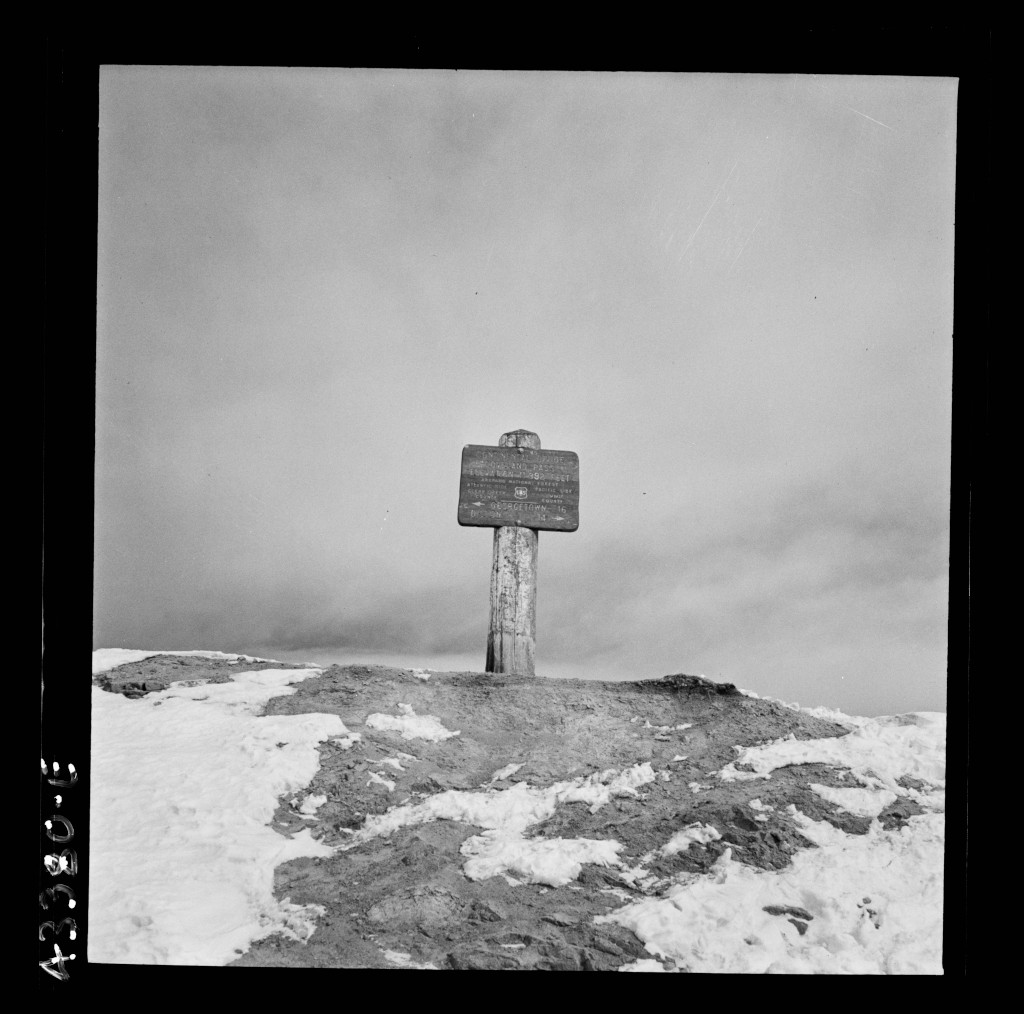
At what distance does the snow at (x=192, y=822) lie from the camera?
3764mm

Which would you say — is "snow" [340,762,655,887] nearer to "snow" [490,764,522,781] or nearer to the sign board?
"snow" [490,764,522,781]

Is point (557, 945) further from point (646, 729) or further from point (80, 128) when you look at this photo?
point (80, 128)

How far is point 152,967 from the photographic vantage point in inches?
130

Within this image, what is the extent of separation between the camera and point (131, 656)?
692 centimetres

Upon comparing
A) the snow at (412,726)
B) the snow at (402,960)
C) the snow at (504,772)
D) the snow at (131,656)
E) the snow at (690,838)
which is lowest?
the snow at (402,960)

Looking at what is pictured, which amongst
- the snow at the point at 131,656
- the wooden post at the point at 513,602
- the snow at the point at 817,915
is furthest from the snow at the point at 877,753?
the snow at the point at 131,656

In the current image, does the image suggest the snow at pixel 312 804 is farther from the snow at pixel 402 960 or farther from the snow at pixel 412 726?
the snow at pixel 402 960

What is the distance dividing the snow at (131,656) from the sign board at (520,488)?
2.16 meters

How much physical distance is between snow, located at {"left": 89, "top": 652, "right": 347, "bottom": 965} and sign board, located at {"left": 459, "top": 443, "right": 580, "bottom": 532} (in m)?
2.15

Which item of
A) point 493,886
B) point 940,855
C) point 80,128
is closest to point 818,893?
point 940,855

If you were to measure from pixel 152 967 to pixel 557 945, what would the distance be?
Result: 168 cm

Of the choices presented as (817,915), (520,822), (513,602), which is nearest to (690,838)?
(817,915)

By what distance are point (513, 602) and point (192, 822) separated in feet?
9.98

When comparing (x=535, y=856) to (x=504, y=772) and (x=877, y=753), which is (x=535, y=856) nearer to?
(x=504, y=772)
